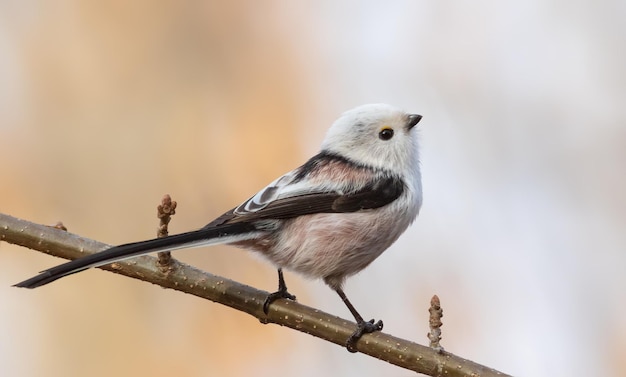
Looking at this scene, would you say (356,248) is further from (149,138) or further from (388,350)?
(149,138)

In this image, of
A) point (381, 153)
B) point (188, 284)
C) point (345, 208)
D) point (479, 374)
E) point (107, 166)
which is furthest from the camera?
point (107, 166)

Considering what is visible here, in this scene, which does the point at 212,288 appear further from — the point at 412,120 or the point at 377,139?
the point at 412,120

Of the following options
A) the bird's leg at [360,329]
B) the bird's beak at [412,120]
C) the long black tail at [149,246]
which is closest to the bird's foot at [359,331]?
the bird's leg at [360,329]

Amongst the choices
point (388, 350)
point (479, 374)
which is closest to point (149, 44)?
point (388, 350)

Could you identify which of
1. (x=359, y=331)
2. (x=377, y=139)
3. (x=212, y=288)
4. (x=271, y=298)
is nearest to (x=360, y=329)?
(x=359, y=331)

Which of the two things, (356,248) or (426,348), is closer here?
(426,348)

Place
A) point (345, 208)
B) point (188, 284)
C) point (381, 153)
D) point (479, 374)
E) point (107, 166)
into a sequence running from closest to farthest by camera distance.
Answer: point (479, 374), point (188, 284), point (345, 208), point (381, 153), point (107, 166)
